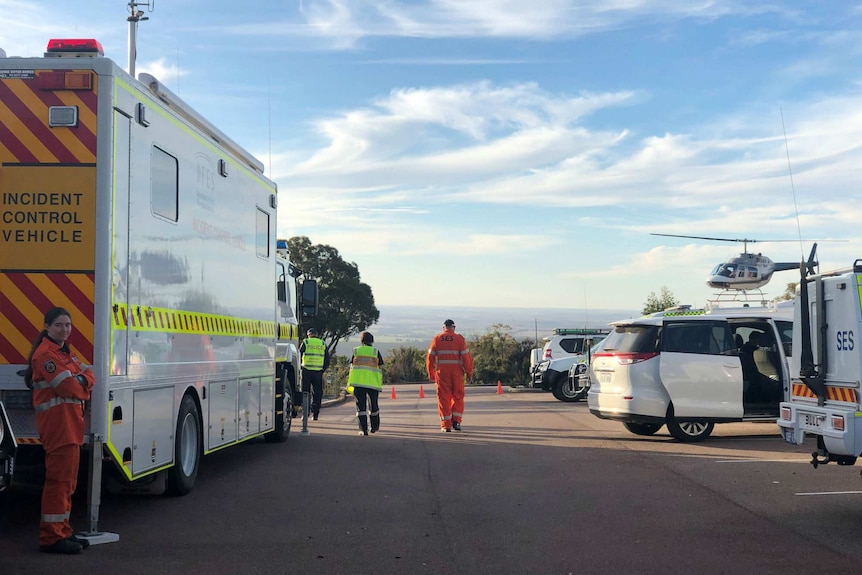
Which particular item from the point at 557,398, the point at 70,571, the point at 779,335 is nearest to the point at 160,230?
the point at 70,571

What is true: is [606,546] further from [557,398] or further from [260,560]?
[557,398]

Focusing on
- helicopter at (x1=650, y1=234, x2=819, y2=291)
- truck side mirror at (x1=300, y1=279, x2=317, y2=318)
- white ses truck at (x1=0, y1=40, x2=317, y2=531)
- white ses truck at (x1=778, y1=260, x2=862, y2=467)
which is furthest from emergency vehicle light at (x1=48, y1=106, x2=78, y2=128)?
helicopter at (x1=650, y1=234, x2=819, y2=291)

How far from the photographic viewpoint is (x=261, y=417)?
12461 mm

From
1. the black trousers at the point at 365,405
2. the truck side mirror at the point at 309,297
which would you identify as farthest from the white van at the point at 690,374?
the truck side mirror at the point at 309,297

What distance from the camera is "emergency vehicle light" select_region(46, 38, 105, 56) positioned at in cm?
758

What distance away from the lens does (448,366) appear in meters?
16.0

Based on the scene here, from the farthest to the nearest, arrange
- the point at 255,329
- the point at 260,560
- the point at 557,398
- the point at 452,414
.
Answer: the point at 557,398 → the point at 452,414 → the point at 255,329 → the point at 260,560

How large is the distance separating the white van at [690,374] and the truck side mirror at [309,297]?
4.74 meters

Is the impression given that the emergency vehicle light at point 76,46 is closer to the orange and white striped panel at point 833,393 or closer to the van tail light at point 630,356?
the orange and white striped panel at point 833,393

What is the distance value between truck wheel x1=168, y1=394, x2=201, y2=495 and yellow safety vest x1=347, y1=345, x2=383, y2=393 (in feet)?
19.6

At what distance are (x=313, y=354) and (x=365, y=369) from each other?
9.19 ft

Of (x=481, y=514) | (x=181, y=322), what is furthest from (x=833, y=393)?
(x=181, y=322)

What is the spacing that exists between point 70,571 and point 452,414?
1037cm

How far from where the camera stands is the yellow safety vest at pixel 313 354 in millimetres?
18094
